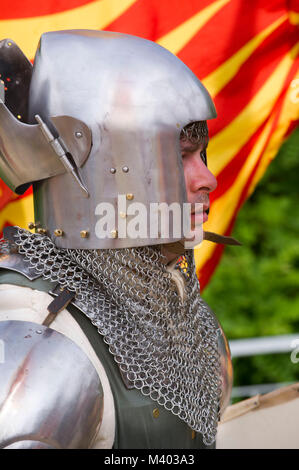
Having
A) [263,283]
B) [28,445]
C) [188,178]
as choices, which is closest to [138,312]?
[188,178]

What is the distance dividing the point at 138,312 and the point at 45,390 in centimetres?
50

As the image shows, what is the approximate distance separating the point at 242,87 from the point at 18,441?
2.48m

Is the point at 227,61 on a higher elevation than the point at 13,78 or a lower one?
higher

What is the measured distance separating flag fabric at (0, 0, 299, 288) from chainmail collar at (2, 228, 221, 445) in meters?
1.12

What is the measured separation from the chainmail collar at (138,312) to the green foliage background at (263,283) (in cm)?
424

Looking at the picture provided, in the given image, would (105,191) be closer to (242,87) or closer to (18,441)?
(18,441)

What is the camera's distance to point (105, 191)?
6.44ft

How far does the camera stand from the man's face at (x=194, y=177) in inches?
83.0

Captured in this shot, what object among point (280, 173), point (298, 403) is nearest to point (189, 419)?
point (298, 403)

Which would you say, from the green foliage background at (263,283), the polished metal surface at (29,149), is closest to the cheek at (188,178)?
the polished metal surface at (29,149)

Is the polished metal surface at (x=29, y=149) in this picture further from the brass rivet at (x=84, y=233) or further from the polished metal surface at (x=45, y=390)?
the polished metal surface at (x=45, y=390)

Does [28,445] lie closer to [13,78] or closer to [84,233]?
[84,233]

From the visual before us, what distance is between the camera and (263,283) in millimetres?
6598

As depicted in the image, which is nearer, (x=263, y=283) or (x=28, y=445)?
(x=28, y=445)
